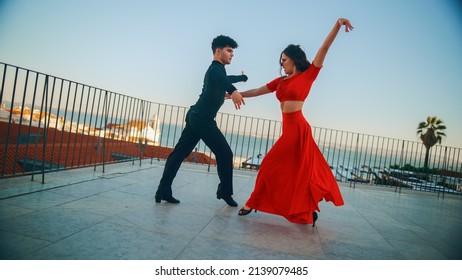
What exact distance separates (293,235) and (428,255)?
976mm

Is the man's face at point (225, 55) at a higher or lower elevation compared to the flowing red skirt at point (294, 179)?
higher

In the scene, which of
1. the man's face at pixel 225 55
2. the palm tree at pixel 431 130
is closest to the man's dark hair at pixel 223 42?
the man's face at pixel 225 55

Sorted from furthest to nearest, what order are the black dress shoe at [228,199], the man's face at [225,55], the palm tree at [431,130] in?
1. the palm tree at [431,130]
2. the black dress shoe at [228,199]
3. the man's face at [225,55]

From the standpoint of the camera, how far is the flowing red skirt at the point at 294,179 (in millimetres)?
2428

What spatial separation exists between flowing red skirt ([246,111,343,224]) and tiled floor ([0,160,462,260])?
0.18m

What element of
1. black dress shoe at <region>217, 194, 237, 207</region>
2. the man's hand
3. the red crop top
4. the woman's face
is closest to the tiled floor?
black dress shoe at <region>217, 194, 237, 207</region>

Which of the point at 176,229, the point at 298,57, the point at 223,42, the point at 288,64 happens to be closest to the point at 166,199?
the point at 176,229

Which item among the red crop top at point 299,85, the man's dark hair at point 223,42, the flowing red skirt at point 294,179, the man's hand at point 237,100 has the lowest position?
the flowing red skirt at point 294,179

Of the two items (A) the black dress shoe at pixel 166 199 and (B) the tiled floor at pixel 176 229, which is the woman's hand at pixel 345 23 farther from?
(A) the black dress shoe at pixel 166 199

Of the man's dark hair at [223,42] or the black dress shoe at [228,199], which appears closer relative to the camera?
the man's dark hair at [223,42]

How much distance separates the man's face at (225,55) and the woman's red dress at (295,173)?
0.60 meters

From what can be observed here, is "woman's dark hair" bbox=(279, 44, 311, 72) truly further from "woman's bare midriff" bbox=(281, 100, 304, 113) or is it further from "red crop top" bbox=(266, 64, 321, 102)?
"woman's bare midriff" bbox=(281, 100, 304, 113)

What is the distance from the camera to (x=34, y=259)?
143 centimetres
